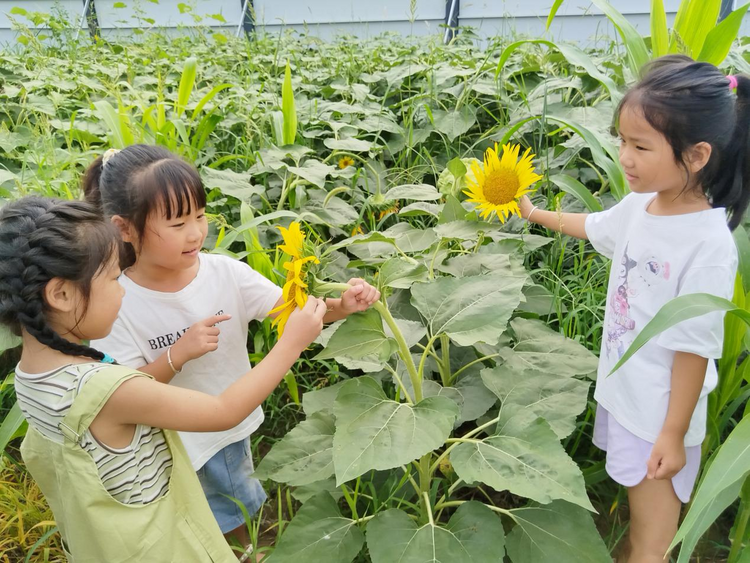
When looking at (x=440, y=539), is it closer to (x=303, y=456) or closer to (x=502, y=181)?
(x=303, y=456)

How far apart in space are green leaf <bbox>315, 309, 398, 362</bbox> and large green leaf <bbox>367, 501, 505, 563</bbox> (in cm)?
32

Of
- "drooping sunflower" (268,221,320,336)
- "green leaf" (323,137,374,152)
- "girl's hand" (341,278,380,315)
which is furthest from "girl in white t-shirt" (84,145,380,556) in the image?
"green leaf" (323,137,374,152)

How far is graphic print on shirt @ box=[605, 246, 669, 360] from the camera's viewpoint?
116cm

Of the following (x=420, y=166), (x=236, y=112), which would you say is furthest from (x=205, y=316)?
→ (x=236, y=112)

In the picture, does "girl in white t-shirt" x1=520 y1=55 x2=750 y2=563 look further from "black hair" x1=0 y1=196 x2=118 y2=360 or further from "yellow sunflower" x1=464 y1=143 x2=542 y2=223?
"black hair" x1=0 y1=196 x2=118 y2=360

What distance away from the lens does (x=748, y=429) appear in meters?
0.93

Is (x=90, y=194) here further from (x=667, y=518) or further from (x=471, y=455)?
(x=667, y=518)

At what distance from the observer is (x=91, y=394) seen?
95 centimetres

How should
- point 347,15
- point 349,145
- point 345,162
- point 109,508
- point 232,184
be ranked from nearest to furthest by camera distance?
point 109,508, point 232,184, point 349,145, point 345,162, point 347,15

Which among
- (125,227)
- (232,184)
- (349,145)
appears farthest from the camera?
(349,145)

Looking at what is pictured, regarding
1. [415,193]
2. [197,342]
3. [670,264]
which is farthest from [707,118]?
[197,342]

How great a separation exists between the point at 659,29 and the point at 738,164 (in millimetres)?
888

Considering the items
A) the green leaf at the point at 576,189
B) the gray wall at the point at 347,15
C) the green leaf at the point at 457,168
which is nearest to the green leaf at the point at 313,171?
the green leaf at the point at 457,168

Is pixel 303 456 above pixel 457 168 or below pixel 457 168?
below
